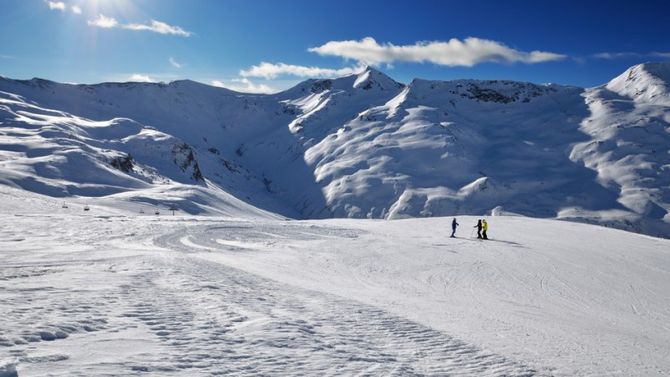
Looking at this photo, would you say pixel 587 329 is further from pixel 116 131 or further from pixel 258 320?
pixel 116 131

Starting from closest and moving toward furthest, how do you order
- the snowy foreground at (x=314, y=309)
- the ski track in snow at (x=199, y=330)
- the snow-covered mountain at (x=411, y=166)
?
1. the ski track in snow at (x=199, y=330)
2. the snowy foreground at (x=314, y=309)
3. the snow-covered mountain at (x=411, y=166)

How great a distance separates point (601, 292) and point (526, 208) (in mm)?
137735

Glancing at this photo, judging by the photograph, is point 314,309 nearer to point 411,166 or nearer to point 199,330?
point 199,330

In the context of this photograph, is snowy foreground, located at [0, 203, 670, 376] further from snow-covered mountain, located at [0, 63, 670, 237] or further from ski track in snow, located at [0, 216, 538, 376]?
snow-covered mountain, located at [0, 63, 670, 237]

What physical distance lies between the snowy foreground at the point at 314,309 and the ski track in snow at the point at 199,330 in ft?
0.12

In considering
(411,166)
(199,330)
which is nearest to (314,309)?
(199,330)

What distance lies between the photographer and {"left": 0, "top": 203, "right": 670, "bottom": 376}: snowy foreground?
714 cm

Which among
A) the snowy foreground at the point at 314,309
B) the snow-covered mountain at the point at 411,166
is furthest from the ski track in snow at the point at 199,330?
the snow-covered mountain at the point at 411,166

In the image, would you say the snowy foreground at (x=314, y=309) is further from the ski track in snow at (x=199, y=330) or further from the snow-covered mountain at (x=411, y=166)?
the snow-covered mountain at (x=411, y=166)

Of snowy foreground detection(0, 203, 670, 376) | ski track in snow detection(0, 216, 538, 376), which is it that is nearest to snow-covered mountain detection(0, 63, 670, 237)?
snowy foreground detection(0, 203, 670, 376)

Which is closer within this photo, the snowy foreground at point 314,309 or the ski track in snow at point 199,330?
the ski track in snow at point 199,330

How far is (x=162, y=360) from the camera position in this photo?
22.0 feet

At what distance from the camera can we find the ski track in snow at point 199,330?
6711 millimetres

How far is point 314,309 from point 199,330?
316cm
